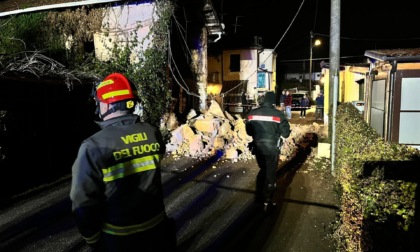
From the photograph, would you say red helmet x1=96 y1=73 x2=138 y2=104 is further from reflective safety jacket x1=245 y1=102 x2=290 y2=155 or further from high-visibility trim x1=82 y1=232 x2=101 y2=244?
reflective safety jacket x1=245 y1=102 x2=290 y2=155

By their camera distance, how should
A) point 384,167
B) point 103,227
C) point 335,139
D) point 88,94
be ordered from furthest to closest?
point 88,94 → point 335,139 → point 384,167 → point 103,227

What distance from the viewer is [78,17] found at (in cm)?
1172

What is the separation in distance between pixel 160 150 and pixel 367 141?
304 centimetres

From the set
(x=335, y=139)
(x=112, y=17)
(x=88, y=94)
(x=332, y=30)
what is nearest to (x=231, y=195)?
(x=335, y=139)

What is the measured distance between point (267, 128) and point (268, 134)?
0.11 metres

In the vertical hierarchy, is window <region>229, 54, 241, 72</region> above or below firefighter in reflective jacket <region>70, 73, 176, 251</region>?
above

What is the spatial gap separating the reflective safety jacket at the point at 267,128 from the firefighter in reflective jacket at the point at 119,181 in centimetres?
310

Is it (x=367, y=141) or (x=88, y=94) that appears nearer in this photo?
(x=367, y=141)

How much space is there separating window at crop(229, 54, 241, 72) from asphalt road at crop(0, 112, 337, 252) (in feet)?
78.3

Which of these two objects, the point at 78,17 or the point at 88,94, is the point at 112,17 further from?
the point at 88,94

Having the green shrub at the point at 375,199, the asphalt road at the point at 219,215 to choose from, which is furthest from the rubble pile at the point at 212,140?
the green shrub at the point at 375,199

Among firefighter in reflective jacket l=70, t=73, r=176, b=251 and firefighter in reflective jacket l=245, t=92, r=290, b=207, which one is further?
firefighter in reflective jacket l=245, t=92, r=290, b=207

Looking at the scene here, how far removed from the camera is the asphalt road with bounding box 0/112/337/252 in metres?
4.36

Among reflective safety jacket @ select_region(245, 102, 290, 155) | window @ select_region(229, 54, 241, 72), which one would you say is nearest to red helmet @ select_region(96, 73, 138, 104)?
reflective safety jacket @ select_region(245, 102, 290, 155)
